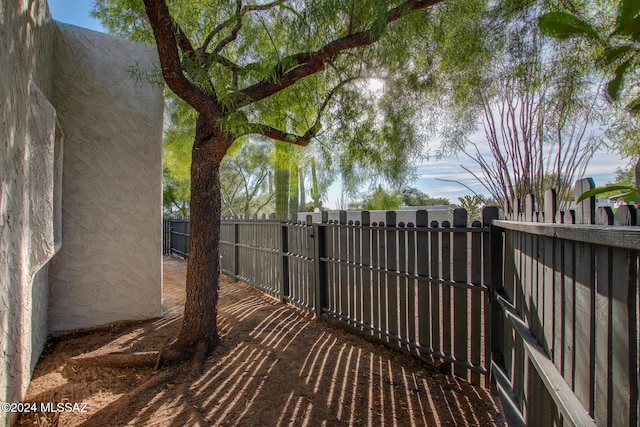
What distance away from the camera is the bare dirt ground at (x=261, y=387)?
8.38ft

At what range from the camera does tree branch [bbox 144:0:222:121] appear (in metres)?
3.05

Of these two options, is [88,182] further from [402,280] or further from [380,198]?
[380,198]

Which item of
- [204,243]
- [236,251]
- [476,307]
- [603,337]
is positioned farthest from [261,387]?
[236,251]

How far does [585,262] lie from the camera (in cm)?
112

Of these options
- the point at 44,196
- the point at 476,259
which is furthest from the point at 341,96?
the point at 44,196

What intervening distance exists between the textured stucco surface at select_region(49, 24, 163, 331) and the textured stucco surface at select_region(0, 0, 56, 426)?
2.92ft

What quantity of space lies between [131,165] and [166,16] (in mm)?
2340

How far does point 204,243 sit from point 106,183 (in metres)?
1.88

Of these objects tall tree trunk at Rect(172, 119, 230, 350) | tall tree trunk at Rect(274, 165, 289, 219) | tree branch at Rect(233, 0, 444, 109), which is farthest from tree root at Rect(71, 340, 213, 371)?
tall tree trunk at Rect(274, 165, 289, 219)

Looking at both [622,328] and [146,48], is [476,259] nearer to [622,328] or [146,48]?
[622,328]

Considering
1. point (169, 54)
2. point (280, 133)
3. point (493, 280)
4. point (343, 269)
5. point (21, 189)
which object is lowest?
point (343, 269)

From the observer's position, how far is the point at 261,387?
2.99 m

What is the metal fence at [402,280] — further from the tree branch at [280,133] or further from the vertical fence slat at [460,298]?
the tree branch at [280,133]

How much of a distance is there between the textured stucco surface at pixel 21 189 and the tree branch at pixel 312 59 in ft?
5.44
